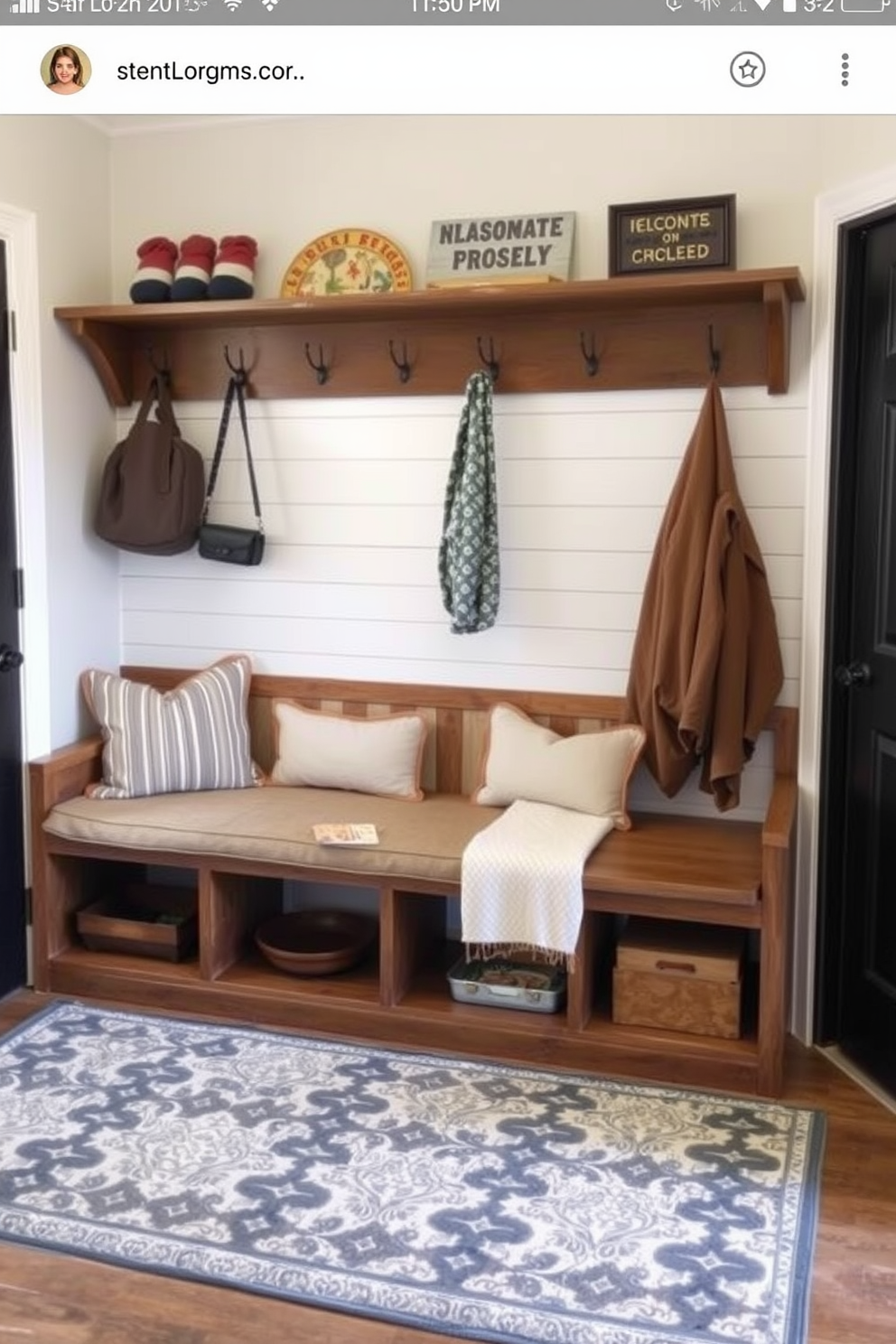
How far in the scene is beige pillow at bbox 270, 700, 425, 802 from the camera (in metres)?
3.48

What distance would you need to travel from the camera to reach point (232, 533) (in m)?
3.60

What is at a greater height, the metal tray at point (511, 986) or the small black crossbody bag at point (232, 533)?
the small black crossbody bag at point (232, 533)

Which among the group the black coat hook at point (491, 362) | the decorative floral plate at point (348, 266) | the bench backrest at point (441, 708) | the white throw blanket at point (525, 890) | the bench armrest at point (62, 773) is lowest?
the white throw blanket at point (525, 890)

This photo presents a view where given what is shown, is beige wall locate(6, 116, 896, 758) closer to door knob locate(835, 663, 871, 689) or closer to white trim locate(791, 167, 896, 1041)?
white trim locate(791, 167, 896, 1041)

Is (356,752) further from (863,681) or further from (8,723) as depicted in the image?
(863,681)

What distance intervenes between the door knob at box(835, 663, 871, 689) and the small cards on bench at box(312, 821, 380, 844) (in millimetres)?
1164

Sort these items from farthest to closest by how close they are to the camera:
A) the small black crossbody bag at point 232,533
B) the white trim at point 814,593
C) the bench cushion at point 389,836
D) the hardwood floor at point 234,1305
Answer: the small black crossbody bag at point 232,533
the white trim at point 814,593
the bench cushion at point 389,836
the hardwood floor at point 234,1305

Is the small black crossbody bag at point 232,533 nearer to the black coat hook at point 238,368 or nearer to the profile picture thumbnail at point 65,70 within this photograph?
the black coat hook at point 238,368

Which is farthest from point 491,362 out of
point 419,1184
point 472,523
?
point 419,1184

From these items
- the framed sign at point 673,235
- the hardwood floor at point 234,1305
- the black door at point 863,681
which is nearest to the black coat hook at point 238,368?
the framed sign at point 673,235

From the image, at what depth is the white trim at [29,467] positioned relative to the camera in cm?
329

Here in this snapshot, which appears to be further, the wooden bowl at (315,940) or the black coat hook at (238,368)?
the black coat hook at (238,368)

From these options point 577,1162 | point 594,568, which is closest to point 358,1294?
point 577,1162

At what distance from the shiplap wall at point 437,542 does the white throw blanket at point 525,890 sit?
1.87 ft
